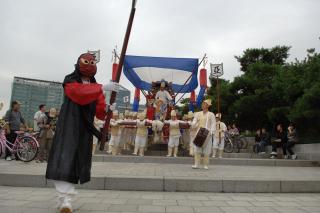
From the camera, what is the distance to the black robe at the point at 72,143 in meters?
4.67

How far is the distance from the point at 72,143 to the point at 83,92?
74 cm

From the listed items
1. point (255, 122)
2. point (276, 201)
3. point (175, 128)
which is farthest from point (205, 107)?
point (255, 122)

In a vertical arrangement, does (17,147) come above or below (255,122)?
below

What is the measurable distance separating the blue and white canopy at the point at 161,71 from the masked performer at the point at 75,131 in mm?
13790

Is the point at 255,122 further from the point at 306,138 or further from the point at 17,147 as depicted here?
the point at 17,147

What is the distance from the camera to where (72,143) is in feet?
15.8

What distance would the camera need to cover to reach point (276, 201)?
6.18 metres

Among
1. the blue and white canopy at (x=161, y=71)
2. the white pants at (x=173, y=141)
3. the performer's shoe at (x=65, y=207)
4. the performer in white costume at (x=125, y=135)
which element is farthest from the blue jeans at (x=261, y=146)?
the performer's shoe at (x=65, y=207)

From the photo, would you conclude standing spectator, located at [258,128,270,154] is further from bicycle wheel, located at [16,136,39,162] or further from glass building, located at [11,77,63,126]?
glass building, located at [11,77,63,126]

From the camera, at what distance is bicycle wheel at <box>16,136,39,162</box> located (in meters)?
10.7

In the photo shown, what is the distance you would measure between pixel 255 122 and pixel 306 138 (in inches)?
340

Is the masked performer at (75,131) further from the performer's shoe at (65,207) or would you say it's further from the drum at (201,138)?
the drum at (201,138)

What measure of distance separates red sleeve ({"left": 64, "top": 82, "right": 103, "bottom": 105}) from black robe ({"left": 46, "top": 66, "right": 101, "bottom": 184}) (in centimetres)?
14

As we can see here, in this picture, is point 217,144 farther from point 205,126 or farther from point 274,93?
point 274,93
